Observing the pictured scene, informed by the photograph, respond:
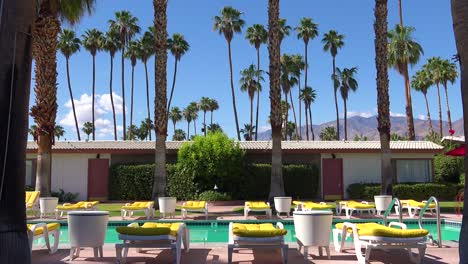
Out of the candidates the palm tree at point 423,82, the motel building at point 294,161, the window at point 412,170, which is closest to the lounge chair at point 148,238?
the motel building at point 294,161

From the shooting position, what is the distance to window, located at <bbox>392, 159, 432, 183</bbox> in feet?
86.3

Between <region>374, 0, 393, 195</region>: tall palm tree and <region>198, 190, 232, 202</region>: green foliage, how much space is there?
801cm

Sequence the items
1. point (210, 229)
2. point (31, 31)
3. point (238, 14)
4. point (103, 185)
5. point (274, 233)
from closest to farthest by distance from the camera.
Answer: point (31, 31)
point (274, 233)
point (210, 229)
point (103, 185)
point (238, 14)

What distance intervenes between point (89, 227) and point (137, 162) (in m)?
18.0

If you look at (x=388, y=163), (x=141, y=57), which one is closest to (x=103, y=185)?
(x=388, y=163)

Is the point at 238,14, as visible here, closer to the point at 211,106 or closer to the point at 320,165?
the point at 320,165

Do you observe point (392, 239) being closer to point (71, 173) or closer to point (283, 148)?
point (283, 148)

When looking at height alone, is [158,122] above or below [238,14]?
below

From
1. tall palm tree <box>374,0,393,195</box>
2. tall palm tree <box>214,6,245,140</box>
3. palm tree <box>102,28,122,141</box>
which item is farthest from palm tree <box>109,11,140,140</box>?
tall palm tree <box>374,0,393,195</box>

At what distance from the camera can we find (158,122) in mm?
18859

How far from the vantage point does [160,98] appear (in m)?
19.0

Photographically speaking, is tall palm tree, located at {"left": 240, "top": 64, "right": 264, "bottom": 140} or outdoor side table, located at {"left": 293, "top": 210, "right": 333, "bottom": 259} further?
tall palm tree, located at {"left": 240, "top": 64, "right": 264, "bottom": 140}

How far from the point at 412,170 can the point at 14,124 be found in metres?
24.4

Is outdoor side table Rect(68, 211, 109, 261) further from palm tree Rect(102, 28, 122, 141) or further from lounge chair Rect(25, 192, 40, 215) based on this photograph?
palm tree Rect(102, 28, 122, 141)
